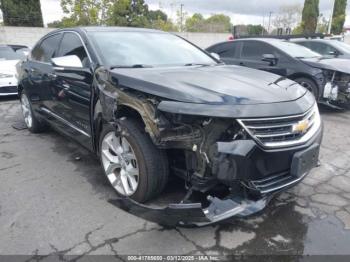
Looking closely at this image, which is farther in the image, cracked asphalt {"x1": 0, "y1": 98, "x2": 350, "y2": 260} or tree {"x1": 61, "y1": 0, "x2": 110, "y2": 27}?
tree {"x1": 61, "y1": 0, "x2": 110, "y2": 27}

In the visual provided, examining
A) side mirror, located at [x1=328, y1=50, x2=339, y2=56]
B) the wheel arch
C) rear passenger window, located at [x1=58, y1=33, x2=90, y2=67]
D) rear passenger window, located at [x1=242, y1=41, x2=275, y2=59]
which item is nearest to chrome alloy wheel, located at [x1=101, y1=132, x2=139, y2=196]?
the wheel arch

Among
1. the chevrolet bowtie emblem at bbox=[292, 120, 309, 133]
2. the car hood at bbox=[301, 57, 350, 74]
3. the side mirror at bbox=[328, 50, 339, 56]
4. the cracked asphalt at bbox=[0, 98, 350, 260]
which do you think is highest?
the chevrolet bowtie emblem at bbox=[292, 120, 309, 133]

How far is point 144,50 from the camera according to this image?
3596mm

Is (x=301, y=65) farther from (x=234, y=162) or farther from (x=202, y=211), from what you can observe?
(x=202, y=211)

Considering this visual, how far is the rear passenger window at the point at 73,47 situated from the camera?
3461 mm

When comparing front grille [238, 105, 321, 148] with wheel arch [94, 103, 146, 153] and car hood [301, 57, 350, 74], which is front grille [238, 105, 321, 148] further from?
car hood [301, 57, 350, 74]

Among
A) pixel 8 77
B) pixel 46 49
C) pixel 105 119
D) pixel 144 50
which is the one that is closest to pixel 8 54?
pixel 8 77

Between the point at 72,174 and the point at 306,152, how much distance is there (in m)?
2.57

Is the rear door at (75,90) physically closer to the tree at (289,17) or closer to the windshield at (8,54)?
the windshield at (8,54)

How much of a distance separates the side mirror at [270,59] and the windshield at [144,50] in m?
3.00

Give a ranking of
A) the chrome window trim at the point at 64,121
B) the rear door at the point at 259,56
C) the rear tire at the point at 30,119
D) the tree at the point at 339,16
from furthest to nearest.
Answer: the tree at the point at 339,16
the rear door at the point at 259,56
the rear tire at the point at 30,119
the chrome window trim at the point at 64,121

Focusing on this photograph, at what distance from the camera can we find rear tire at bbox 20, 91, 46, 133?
5.15m

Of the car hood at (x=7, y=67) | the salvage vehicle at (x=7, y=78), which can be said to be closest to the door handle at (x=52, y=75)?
the salvage vehicle at (x=7, y=78)

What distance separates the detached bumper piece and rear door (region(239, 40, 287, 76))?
509 centimetres
